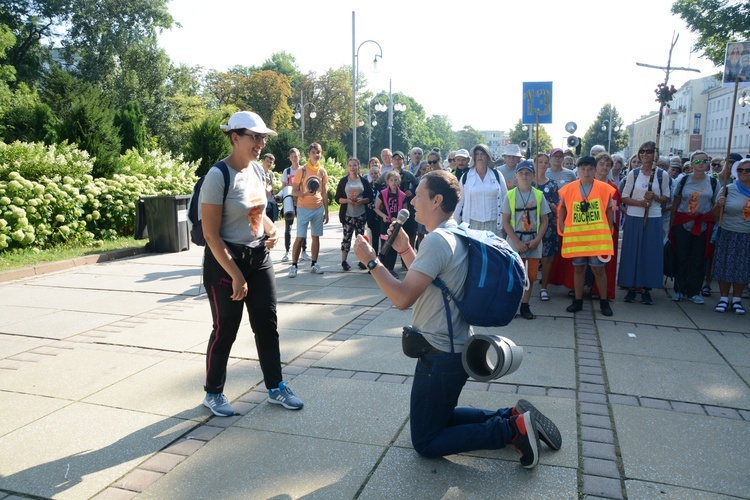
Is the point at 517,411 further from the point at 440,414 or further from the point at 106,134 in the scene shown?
the point at 106,134

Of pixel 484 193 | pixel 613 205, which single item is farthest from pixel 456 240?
pixel 613 205

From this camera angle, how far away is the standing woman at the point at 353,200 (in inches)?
389

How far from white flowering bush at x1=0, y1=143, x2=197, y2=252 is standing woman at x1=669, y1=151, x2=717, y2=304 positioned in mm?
9937

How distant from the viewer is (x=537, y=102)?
8523 mm

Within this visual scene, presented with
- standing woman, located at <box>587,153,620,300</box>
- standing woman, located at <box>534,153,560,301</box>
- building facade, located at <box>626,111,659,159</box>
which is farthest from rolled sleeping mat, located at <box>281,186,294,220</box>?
building facade, located at <box>626,111,659,159</box>

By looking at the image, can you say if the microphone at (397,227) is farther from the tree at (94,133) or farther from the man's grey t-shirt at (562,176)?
the tree at (94,133)

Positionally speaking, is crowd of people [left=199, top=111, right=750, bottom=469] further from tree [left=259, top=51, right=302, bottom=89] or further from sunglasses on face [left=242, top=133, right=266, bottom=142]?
tree [left=259, top=51, right=302, bottom=89]

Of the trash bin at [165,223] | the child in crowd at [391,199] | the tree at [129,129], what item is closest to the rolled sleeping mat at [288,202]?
the child in crowd at [391,199]

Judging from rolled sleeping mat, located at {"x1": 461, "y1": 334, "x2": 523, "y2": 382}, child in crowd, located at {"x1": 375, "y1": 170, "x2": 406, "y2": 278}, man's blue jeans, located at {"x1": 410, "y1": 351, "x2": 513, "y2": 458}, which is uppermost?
child in crowd, located at {"x1": 375, "y1": 170, "x2": 406, "y2": 278}

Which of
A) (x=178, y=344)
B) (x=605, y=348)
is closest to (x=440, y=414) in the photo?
(x=605, y=348)

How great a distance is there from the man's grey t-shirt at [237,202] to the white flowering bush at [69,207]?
7703 millimetres

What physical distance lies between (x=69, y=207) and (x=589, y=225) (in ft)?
29.7

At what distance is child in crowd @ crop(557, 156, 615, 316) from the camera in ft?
22.7

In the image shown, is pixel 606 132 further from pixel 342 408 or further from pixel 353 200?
pixel 342 408
